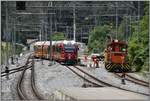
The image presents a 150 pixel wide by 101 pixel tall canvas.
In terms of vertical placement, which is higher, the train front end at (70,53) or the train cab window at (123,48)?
the train cab window at (123,48)

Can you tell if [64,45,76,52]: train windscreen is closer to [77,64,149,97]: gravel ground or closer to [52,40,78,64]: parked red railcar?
[52,40,78,64]: parked red railcar

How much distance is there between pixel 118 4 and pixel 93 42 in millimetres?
33265

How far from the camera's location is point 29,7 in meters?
54.3

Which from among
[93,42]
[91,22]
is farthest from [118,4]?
→ [93,42]

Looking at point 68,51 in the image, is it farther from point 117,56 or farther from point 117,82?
point 117,82

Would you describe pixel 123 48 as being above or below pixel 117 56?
above

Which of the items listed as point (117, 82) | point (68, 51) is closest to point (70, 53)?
point (68, 51)

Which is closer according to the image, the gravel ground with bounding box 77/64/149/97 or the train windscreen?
the gravel ground with bounding box 77/64/149/97

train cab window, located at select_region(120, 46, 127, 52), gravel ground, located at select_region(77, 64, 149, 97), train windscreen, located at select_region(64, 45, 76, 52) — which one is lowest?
gravel ground, located at select_region(77, 64, 149, 97)

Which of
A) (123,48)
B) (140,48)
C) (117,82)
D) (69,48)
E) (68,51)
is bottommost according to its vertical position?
(117,82)

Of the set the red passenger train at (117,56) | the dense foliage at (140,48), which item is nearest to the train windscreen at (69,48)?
the red passenger train at (117,56)

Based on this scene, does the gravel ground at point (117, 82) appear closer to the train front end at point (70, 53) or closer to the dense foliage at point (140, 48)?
the dense foliage at point (140, 48)

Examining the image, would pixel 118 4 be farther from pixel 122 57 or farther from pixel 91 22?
pixel 91 22

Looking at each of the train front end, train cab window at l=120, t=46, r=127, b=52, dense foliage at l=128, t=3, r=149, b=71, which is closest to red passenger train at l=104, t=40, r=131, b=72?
train cab window at l=120, t=46, r=127, b=52
